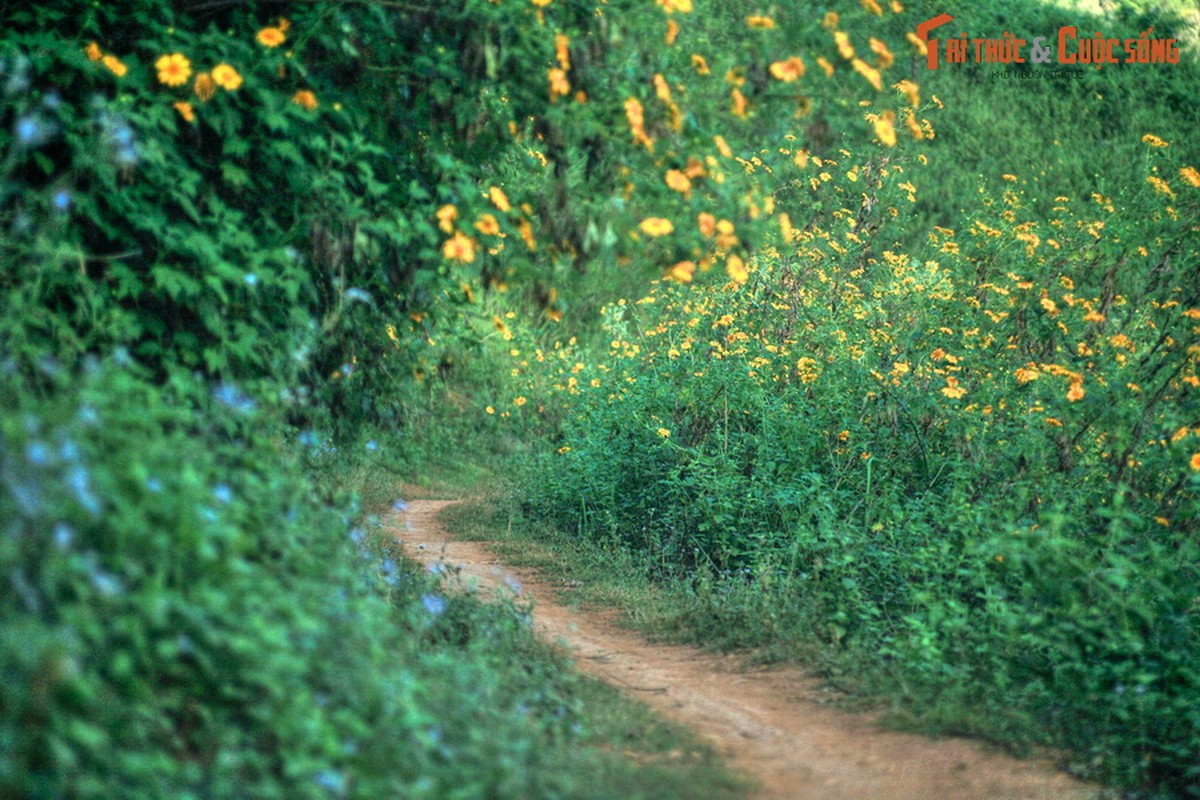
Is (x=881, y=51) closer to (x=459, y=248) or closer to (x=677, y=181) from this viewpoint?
(x=677, y=181)

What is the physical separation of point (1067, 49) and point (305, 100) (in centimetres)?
1733

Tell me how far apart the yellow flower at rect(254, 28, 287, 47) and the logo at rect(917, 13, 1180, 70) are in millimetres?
15708

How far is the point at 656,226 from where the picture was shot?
15.9ft

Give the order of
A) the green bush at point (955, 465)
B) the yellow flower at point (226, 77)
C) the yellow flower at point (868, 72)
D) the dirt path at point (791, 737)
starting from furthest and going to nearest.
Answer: the green bush at point (955, 465)
the yellow flower at point (868, 72)
the yellow flower at point (226, 77)
the dirt path at point (791, 737)

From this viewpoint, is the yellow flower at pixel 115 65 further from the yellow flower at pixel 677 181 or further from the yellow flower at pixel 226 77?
the yellow flower at pixel 677 181

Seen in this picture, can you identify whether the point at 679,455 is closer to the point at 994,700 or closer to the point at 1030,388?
the point at 1030,388

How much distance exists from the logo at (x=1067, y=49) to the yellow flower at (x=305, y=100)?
15.7 meters

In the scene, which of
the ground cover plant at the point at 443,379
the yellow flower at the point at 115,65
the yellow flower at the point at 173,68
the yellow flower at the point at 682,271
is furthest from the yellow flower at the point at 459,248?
the yellow flower at the point at 115,65

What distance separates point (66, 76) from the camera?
15.7ft

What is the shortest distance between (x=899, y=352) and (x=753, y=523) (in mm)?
1599

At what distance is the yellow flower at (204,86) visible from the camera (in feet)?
15.3

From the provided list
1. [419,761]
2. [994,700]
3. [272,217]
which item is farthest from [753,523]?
[419,761]

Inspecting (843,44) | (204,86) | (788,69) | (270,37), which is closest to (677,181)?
(788,69)

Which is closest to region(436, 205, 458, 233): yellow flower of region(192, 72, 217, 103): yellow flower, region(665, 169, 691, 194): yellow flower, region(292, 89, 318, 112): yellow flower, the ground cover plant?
the ground cover plant
